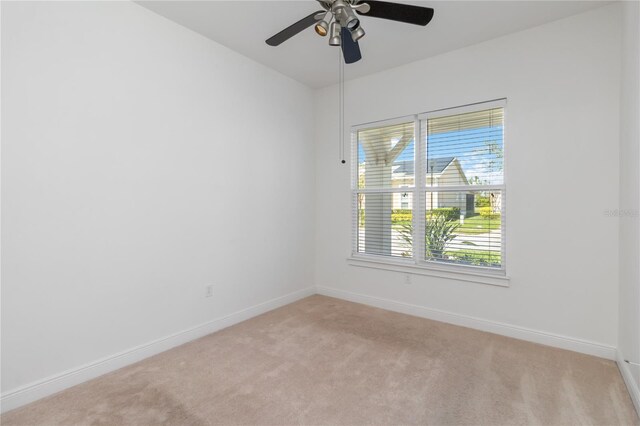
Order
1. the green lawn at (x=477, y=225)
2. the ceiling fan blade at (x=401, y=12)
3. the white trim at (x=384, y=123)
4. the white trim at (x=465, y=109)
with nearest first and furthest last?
the ceiling fan blade at (x=401, y=12) → the white trim at (x=465, y=109) → the green lawn at (x=477, y=225) → the white trim at (x=384, y=123)

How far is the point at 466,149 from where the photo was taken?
3.21 m

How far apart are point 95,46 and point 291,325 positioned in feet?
9.25

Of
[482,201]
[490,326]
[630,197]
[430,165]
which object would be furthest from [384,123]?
[490,326]

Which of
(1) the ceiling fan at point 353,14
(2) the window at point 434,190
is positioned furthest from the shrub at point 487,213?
(1) the ceiling fan at point 353,14

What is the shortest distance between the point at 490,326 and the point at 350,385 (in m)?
1.67

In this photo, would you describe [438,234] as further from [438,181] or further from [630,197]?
[630,197]

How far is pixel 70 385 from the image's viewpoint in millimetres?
2119

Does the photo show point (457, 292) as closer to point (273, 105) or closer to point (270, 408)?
point (270, 408)

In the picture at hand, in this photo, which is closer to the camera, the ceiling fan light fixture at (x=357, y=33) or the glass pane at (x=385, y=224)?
the ceiling fan light fixture at (x=357, y=33)

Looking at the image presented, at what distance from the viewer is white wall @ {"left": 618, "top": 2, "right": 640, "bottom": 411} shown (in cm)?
192

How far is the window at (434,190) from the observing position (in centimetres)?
307

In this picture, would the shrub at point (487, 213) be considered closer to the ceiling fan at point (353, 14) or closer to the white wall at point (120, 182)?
the ceiling fan at point (353, 14)

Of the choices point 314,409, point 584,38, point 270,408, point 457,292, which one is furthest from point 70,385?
point 584,38

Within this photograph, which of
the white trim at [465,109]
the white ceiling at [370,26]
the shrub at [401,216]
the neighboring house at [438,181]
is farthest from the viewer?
the shrub at [401,216]
